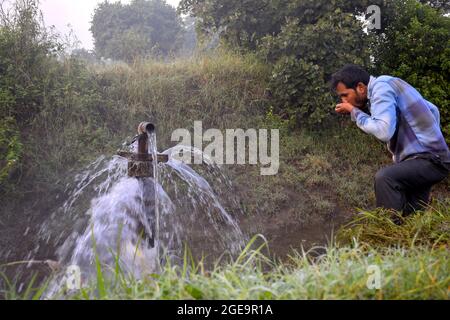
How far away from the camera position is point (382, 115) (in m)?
3.14

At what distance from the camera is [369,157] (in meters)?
6.72

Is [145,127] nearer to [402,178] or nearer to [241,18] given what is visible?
[402,178]

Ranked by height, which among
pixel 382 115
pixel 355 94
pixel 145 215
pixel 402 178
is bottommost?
pixel 145 215

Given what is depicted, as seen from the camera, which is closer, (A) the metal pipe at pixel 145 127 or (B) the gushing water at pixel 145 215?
(A) the metal pipe at pixel 145 127

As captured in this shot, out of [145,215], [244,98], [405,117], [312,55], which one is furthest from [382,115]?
[244,98]

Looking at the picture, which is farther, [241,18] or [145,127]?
[241,18]

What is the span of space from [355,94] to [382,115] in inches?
15.8

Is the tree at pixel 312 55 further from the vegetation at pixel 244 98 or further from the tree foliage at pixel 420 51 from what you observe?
the tree foliage at pixel 420 51

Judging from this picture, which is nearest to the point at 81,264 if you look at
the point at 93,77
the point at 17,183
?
the point at 17,183

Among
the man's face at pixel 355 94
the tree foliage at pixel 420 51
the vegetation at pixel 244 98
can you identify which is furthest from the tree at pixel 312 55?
the man's face at pixel 355 94

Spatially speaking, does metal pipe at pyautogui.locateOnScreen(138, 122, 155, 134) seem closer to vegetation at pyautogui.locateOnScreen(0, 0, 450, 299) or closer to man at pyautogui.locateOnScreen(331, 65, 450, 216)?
man at pyautogui.locateOnScreen(331, 65, 450, 216)

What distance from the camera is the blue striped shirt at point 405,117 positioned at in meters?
3.18

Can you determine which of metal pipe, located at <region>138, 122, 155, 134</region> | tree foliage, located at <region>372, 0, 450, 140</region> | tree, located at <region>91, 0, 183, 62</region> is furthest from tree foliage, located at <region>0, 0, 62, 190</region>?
tree, located at <region>91, 0, 183, 62</region>
